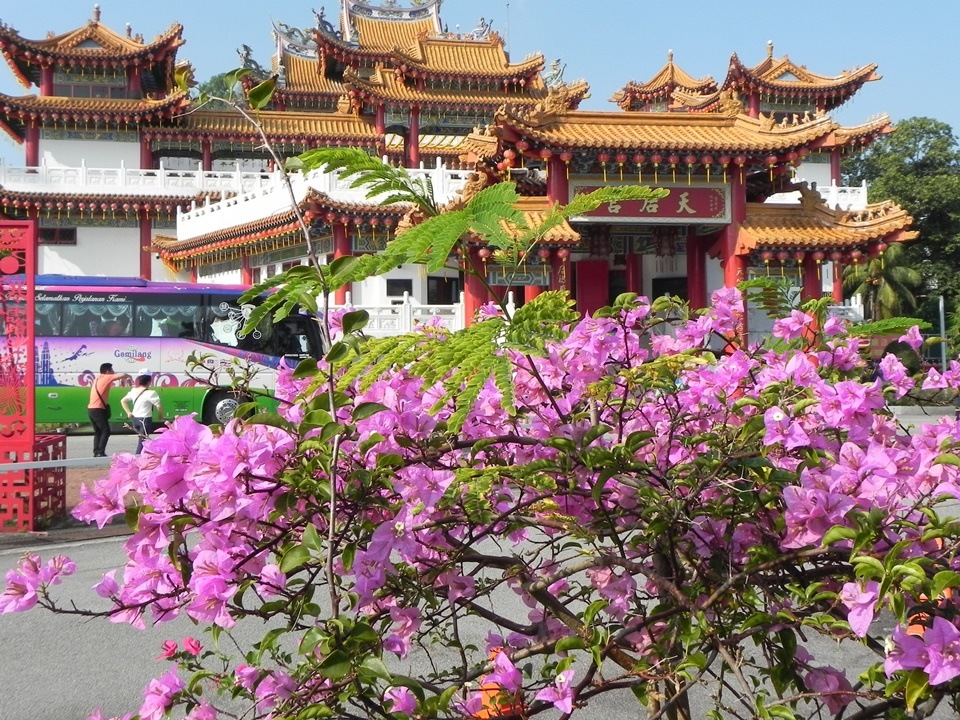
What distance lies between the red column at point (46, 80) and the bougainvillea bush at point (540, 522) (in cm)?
2853

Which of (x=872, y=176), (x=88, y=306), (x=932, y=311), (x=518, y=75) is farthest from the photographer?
(x=872, y=176)

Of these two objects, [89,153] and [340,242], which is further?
[89,153]

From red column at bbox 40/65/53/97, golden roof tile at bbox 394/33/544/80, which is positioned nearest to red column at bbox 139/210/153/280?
red column at bbox 40/65/53/97

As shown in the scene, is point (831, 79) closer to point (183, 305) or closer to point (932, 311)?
point (932, 311)

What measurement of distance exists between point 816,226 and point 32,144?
22.4m

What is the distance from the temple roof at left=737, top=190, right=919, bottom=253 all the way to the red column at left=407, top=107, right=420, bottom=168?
13.0 metres

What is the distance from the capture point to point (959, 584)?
116 centimetres

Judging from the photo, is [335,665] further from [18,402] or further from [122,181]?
[122,181]

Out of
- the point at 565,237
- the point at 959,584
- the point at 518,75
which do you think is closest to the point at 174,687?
the point at 959,584

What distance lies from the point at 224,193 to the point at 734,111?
14806mm

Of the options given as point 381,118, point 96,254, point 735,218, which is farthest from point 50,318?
point 381,118

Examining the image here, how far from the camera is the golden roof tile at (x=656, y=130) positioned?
13953 millimetres

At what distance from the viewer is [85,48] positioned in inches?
1035

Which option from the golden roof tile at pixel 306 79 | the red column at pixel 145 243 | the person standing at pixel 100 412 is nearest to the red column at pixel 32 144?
the red column at pixel 145 243
